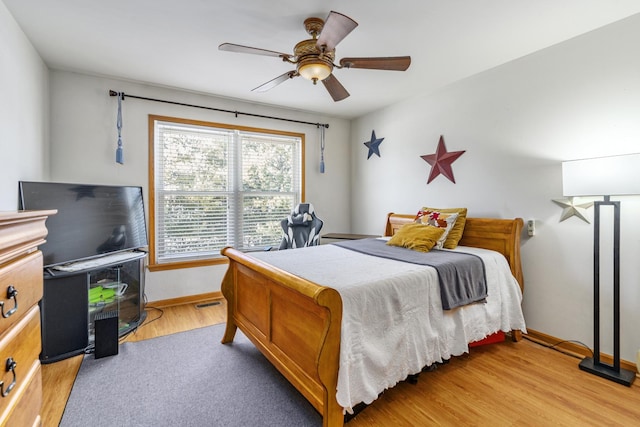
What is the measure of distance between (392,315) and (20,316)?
160 centimetres

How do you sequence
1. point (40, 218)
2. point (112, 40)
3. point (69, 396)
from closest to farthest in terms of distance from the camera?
point (40, 218) → point (69, 396) → point (112, 40)

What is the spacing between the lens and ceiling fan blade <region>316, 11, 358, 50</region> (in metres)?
1.62

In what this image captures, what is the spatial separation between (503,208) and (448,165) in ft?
2.47

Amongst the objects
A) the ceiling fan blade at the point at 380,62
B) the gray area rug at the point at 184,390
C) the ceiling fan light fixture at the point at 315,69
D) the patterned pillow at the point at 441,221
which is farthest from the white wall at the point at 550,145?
the gray area rug at the point at 184,390

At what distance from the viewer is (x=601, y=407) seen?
180 cm

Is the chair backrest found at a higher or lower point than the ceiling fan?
lower

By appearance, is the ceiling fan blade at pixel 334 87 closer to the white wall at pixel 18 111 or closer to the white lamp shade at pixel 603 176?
the white lamp shade at pixel 603 176

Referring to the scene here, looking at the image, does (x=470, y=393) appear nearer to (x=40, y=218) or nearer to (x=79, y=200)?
(x=40, y=218)

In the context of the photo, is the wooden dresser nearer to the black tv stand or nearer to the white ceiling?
the black tv stand

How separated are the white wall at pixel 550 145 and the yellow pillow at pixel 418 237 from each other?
702mm

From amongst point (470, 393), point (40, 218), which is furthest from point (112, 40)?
point (470, 393)

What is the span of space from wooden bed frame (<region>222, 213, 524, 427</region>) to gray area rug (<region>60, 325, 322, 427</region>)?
7.1 inches

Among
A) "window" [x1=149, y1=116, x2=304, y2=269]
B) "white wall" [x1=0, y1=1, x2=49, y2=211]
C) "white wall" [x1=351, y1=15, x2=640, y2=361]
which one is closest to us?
"white wall" [x1=0, y1=1, x2=49, y2=211]

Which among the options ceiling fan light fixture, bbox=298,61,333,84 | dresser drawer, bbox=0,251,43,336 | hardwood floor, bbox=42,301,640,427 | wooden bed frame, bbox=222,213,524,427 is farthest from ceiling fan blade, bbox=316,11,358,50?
hardwood floor, bbox=42,301,640,427
